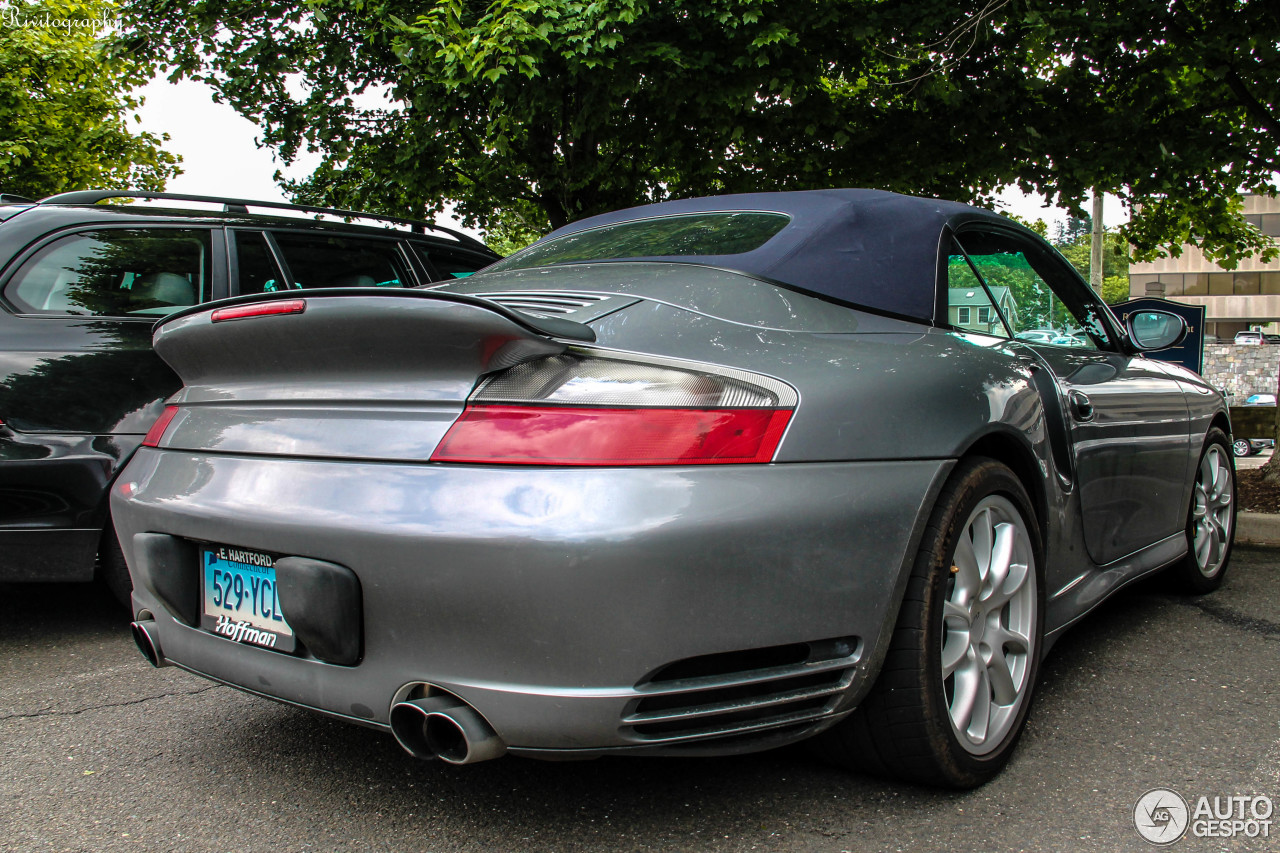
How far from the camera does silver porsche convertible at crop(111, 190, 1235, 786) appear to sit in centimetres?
167

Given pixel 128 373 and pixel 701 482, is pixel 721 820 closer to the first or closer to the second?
pixel 701 482

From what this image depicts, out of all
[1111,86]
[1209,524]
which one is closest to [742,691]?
[1209,524]

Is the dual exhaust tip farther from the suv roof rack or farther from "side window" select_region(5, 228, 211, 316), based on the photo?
the suv roof rack

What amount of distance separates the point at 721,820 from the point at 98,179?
71.6 feet

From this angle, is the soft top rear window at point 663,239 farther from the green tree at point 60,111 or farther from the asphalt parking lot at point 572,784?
the green tree at point 60,111

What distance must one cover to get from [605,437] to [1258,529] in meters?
5.11

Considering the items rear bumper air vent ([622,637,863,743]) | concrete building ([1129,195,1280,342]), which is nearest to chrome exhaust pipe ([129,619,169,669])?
rear bumper air vent ([622,637,863,743])

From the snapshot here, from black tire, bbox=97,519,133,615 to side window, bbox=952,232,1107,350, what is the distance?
120 inches

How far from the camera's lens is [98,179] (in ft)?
65.0

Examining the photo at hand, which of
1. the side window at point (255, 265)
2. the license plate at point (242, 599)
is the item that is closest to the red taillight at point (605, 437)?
the license plate at point (242, 599)

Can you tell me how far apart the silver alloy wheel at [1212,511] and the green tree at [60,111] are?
18.2 meters

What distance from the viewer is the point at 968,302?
2729 mm

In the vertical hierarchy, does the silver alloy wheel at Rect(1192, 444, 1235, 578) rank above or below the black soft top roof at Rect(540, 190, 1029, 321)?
below

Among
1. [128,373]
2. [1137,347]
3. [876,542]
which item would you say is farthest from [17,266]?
[1137,347]
